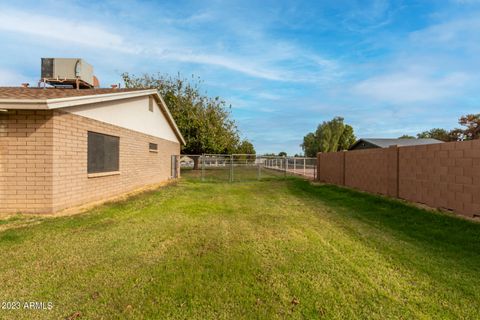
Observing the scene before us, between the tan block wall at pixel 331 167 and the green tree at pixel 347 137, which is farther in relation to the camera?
the green tree at pixel 347 137

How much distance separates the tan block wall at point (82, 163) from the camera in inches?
277

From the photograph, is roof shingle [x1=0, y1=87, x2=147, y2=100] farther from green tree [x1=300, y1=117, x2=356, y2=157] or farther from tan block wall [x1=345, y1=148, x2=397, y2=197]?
green tree [x1=300, y1=117, x2=356, y2=157]

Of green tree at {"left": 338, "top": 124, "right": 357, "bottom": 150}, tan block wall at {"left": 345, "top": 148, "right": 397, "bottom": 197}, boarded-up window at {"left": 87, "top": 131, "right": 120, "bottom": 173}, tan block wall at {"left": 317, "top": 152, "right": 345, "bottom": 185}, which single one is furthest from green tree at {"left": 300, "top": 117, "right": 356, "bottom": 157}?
boarded-up window at {"left": 87, "top": 131, "right": 120, "bottom": 173}

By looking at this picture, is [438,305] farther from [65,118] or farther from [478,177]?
[65,118]

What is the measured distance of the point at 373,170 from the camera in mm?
11609

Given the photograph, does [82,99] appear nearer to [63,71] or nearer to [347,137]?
[63,71]

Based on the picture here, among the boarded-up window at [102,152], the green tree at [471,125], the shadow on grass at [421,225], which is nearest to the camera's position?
the shadow on grass at [421,225]

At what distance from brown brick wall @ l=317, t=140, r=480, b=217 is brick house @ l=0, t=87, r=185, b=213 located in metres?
10.1

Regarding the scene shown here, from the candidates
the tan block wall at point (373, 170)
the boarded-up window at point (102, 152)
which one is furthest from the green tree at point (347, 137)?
the boarded-up window at point (102, 152)

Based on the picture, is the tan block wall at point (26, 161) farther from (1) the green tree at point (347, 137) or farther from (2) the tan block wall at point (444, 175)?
(1) the green tree at point (347, 137)

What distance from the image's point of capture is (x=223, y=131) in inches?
1136

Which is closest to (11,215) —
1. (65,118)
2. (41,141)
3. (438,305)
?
(41,141)

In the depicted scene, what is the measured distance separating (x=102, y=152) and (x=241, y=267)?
7.55 meters

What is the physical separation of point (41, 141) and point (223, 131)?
2245 cm
